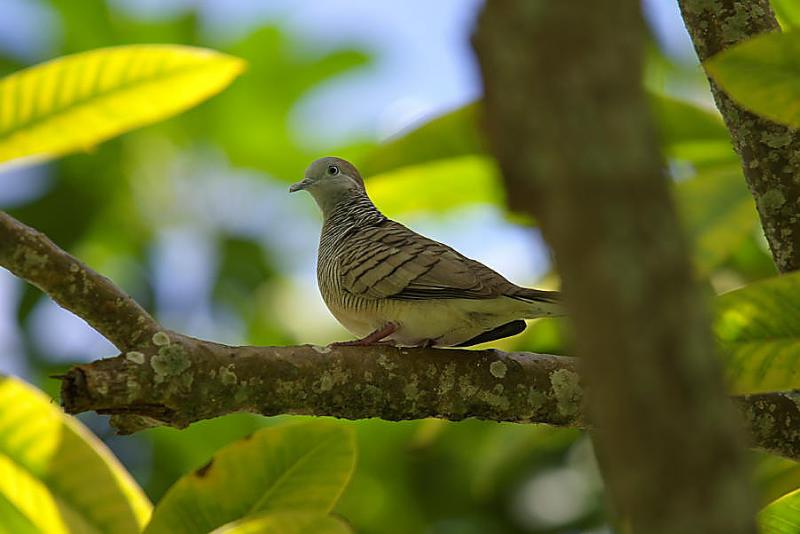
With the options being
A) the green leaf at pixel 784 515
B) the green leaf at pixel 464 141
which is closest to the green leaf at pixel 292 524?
the green leaf at pixel 784 515

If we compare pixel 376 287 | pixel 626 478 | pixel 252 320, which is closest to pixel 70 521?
pixel 376 287

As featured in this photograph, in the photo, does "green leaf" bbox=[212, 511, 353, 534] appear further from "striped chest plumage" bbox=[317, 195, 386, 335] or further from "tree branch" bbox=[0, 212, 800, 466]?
"striped chest plumage" bbox=[317, 195, 386, 335]

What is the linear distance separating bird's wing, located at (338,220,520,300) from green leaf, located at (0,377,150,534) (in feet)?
3.48

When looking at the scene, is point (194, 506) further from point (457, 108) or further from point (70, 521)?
point (457, 108)

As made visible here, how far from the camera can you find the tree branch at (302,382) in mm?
1942

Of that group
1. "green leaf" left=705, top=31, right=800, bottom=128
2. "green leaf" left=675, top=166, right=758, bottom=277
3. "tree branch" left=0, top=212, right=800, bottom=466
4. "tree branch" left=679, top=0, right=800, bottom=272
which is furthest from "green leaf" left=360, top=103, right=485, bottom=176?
"green leaf" left=705, top=31, right=800, bottom=128

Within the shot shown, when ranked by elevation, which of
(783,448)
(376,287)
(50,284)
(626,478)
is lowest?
(626,478)

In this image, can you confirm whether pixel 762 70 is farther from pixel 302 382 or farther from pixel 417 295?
pixel 417 295

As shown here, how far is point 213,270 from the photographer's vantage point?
4992 mm

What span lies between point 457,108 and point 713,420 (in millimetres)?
2874

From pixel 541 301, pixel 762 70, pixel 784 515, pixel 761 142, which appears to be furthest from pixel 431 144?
pixel 762 70

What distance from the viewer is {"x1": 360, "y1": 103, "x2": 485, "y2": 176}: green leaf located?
3537mm

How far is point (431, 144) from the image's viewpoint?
358 centimetres

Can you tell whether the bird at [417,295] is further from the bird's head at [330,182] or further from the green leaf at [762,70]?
the green leaf at [762,70]
